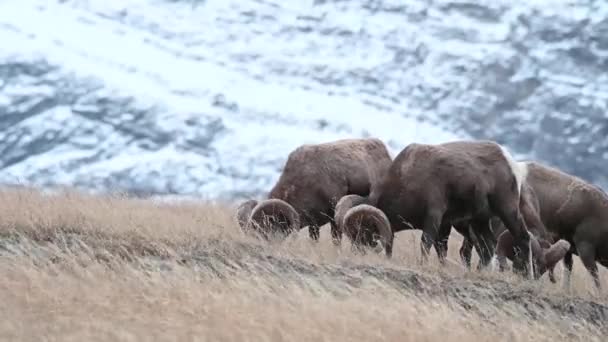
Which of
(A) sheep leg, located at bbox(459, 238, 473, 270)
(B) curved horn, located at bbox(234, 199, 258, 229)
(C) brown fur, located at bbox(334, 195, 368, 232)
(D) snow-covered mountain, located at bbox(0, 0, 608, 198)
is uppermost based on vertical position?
(C) brown fur, located at bbox(334, 195, 368, 232)

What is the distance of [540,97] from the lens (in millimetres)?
45594

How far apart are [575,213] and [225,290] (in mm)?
5931

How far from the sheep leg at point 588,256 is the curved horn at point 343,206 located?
2.98m

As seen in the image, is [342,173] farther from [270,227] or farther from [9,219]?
[9,219]

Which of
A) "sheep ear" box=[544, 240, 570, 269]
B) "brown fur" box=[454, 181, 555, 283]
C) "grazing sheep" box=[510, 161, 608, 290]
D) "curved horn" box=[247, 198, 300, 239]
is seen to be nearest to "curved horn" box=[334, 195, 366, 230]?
"curved horn" box=[247, 198, 300, 239]

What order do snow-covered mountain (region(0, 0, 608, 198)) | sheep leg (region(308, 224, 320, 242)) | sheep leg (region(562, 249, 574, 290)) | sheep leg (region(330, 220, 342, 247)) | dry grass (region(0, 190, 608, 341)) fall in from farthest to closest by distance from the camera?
snow-covered mountain (region(0, 0, 608, 198)) → sheep leg (region(308, 224, 320, 242)) → sheep leg (region(330, 220, 342, 247)) → sheep leg (region(562, 249, 574, 290)) → dry grass (region(0, 190, 608, 341))

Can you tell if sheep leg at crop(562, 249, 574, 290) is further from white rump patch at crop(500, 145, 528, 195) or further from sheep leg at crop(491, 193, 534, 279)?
white rump patch at crop(500, 145, 528, 195)

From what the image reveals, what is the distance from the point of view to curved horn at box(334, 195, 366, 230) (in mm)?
12422

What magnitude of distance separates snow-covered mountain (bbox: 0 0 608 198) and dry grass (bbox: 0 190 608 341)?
24413mm

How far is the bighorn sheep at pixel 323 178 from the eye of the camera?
1434 centimetres

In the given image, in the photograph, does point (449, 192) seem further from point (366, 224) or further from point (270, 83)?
point (270, 83)

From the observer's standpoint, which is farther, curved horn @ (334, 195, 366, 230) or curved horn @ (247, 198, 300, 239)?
curved horn @ (247, 198, 300, 239)

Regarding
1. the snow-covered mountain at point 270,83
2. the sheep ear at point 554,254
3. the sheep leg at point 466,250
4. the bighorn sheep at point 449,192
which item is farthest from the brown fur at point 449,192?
the snow-covered mountain at point 270,83

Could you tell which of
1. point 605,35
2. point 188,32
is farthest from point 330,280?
point 188,32
